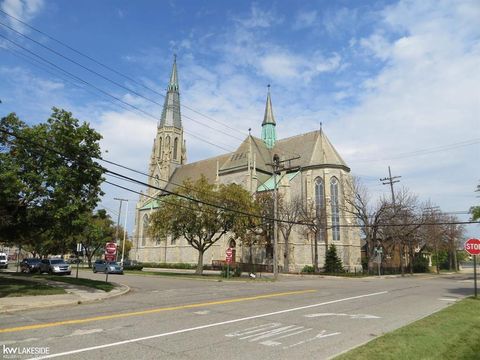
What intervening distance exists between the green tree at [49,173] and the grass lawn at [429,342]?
13616 millimetres

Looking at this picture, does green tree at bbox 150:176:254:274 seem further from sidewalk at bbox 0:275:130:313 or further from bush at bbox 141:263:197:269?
bush at bbox 141:263:197:269

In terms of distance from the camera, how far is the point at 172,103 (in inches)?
3150

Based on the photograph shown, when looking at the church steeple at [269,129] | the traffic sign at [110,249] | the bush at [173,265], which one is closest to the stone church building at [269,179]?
the church steeple at [269,129]

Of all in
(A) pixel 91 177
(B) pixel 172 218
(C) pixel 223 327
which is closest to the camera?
(C) pixel 223 327

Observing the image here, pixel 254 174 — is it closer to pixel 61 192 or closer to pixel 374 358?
pixel 61 192

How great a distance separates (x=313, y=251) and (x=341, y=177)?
11.3 meters

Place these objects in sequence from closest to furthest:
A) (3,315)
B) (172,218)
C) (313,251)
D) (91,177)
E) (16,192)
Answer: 1. (3,315)
2. (16,192)
3. (91,177)
4. (172,218)
5. (313,251)

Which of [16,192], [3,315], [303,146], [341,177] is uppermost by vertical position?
[303,146]

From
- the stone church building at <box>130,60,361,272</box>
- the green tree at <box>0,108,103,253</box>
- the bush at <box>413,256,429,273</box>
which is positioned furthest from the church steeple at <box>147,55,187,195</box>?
the green tree at <box>0,108,103,253</box>

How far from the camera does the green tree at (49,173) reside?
16.6 meters

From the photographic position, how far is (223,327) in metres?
9.12

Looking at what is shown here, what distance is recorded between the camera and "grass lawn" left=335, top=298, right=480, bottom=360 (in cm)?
632

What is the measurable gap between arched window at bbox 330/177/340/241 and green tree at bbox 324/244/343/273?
4121 millimetres

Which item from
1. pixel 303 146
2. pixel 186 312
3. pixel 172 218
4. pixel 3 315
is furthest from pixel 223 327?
pixel 303 146
